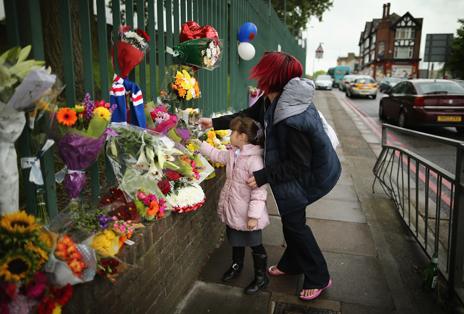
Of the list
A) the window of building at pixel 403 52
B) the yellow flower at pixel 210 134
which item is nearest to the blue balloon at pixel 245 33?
the yellow flower at pixel 210 134

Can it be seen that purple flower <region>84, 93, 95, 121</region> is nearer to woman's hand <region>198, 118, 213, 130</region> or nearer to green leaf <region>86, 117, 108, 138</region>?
green leaf <region>86, 117, 108, 138</region>

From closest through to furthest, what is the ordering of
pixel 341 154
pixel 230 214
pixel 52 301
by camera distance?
pixel 52 301 → pixel 230 214 → pixel 341 154

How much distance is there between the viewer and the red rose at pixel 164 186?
8.37ft

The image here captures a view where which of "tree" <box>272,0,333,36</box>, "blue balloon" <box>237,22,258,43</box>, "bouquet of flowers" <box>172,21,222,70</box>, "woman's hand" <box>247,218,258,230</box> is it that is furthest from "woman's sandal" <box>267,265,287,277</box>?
"tree" <box>272,0,333,36</box>

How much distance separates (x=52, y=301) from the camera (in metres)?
1.51

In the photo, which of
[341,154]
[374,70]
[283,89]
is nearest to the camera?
→ [283,89]

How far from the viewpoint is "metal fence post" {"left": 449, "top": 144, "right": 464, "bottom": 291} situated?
269cm

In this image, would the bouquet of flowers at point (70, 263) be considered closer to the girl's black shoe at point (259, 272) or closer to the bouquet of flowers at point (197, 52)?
the girl's black shoe at point (259, 272)

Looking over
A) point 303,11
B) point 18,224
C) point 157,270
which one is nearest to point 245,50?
point 157,270

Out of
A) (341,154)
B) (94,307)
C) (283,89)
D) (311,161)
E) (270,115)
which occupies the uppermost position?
(283,89)

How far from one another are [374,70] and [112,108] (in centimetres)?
6967

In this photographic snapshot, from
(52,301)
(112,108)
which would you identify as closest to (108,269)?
(52,301)

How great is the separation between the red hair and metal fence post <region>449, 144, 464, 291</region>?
4.20ft

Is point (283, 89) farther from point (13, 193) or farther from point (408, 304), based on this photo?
point (408, 304)
